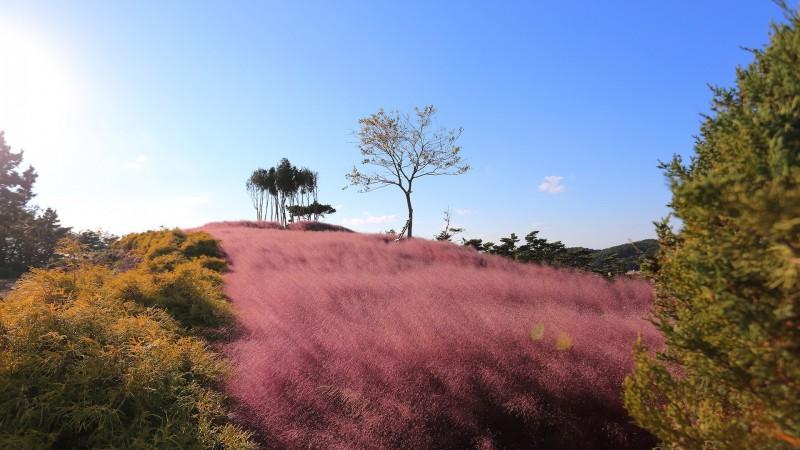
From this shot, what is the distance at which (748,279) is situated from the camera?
2.39 m

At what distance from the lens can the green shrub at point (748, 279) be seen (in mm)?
2084

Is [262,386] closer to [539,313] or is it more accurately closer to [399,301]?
[399,301]

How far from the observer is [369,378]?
16.6 feet

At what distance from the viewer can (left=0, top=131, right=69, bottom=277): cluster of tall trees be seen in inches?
773

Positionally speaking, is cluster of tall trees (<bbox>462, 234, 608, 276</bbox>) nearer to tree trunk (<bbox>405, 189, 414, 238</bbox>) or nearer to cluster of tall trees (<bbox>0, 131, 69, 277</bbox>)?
tree trunk (<bbox>405, 189, 414, 238</bbox>)

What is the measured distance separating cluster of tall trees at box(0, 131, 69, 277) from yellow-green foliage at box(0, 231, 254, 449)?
17168mm

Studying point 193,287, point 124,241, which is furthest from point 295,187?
point 193,287

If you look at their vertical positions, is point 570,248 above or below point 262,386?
above

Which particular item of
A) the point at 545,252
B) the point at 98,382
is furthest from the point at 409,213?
the point at 98,382

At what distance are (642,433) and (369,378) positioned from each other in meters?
3.49

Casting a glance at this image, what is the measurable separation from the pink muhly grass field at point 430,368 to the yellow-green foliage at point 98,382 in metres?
0.49

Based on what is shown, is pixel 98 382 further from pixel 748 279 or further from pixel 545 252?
pixel 545 252

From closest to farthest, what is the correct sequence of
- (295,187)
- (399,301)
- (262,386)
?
1. (262,386)
2. (399,301)
3. (295,187)

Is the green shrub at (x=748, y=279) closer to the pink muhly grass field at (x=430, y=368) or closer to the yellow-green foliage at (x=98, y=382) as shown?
the pink muhly grass field at (x=430, y=368)
